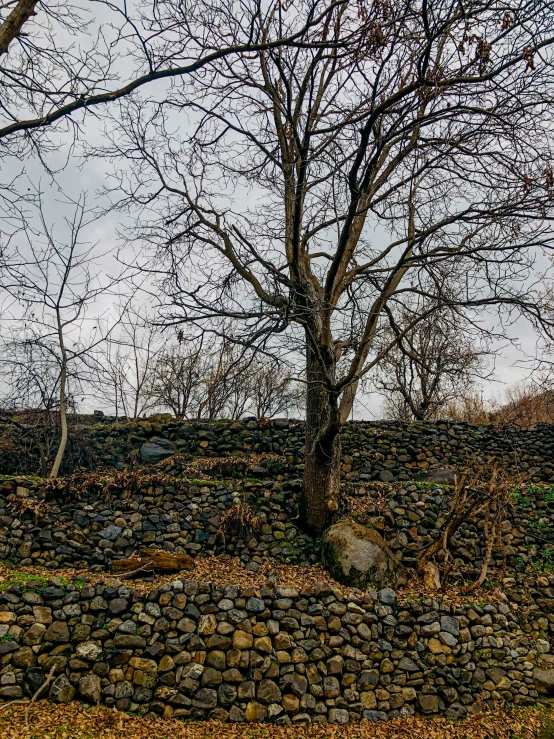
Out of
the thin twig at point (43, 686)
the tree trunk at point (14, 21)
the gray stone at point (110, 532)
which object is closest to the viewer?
the tree trunk at point (14, 21)

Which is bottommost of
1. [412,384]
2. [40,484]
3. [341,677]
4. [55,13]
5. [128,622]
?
[341,677]

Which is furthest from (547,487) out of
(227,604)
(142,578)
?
(142,578)

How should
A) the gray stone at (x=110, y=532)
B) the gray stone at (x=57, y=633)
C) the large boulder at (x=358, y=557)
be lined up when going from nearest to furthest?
the gray stone at (x=57, y=633), the large boulder at (x=358, y=557), the gray stone at (x=110, y=532)

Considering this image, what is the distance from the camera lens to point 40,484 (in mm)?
8266

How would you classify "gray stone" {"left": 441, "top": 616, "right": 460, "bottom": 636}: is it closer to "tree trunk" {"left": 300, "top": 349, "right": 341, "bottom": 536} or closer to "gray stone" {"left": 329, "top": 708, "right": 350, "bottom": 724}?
"gray stone" {"left": 329, "top": 708, "right": 350, "bottom": 724}

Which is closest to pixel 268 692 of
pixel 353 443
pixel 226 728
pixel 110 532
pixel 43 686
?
pixel 226 728

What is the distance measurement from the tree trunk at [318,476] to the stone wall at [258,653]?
1684mm

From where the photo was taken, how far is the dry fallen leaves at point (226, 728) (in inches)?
191

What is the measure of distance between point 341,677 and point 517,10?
6856 millimetres

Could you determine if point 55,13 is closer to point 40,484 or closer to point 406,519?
point 40,484

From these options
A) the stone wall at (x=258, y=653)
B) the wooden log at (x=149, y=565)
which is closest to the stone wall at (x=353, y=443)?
the wooden log at (x=149, y=565)

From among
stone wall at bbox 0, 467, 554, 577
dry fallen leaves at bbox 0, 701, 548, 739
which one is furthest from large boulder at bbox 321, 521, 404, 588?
dry fallen leaves at bbox 0, 701, 548, 739

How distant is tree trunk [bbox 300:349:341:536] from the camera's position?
7.93 metres

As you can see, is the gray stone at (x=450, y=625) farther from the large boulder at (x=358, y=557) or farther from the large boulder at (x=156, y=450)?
the large boulder at (x=156, y=450)
